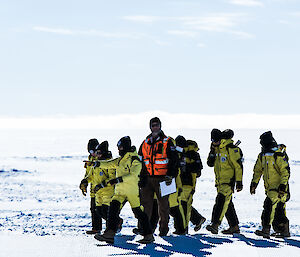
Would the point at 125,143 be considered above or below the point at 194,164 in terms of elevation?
above

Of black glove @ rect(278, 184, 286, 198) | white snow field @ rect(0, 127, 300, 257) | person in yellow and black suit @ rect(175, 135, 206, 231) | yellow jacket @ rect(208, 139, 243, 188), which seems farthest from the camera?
person in yellow and black suit @ rect(175, 135, 206, 231)

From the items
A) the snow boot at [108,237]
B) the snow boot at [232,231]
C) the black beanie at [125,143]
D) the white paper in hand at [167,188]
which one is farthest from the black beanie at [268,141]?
the snow boot at [108,237]

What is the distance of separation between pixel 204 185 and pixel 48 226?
35.5 ft

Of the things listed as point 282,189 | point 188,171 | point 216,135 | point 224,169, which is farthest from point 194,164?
point 282,189

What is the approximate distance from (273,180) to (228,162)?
89cm

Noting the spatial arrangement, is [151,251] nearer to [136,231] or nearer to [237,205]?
[136,231]

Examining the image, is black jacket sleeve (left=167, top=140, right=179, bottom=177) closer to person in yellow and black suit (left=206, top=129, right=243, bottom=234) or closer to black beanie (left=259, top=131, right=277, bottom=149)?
person in yellow and black suit (left=206, top=129, right=243, bottom=234)

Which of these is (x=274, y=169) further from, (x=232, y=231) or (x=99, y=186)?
(x=99, y=186)

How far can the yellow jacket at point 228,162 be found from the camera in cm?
975

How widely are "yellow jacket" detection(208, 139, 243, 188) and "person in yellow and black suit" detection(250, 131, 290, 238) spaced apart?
0.40 meters

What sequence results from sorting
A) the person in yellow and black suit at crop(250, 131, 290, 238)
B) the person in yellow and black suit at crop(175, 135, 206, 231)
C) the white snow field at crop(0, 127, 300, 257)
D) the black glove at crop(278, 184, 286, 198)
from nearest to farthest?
1. the white snow field at crop(0, 127, 300, 257)
2. the black glove at crop(278, 184, 286, 198)
3. the person in yellow and black suit at crop(250, 131, 290, 238)
4. the person in yellow and black suit at crop(175, 135, 206, 231)

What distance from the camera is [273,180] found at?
31.0 feet

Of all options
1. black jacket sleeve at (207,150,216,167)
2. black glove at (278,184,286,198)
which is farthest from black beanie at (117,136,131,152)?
black glove at (278,184,286,198)

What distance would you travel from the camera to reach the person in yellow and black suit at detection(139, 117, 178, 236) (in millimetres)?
8922
